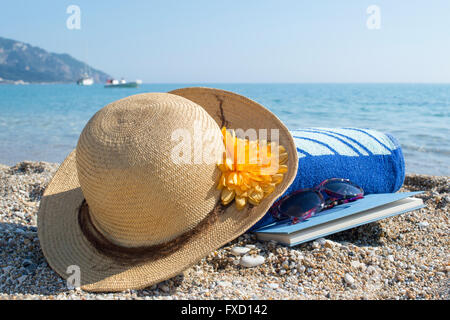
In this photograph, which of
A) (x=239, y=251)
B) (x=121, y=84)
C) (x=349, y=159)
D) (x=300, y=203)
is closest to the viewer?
(x=239, y=251)

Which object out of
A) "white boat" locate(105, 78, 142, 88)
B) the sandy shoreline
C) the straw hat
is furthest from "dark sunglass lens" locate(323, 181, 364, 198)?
"white boat" locate(105, 78, 142, 88)

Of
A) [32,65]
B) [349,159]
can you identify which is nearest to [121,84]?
[32,65]

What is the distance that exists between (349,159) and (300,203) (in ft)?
2.24

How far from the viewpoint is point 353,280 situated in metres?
2.16

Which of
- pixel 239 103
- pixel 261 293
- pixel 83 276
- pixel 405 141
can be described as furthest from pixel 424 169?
pixel 83 276

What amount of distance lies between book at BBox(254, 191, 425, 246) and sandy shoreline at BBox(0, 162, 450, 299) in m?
0.07

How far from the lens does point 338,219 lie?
2.61 meters

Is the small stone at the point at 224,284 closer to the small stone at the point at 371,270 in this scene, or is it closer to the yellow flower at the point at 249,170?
the yellow flower at the point at 249,170

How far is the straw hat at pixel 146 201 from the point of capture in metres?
2.02

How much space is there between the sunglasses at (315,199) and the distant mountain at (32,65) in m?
89.0

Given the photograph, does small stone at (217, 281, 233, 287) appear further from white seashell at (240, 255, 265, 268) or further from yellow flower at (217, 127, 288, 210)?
yellow flower at (217, 127, 288, 210)

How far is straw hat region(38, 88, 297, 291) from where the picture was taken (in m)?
2.02

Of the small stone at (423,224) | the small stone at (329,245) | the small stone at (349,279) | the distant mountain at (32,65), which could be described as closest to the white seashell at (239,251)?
the small stone at (329,245)

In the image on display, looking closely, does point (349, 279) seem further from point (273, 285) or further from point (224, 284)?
point (224, 284)
